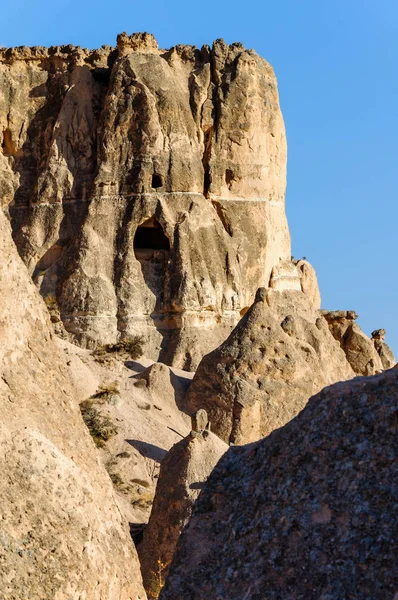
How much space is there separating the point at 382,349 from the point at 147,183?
9.25 metres

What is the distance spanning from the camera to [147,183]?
39.1 meters

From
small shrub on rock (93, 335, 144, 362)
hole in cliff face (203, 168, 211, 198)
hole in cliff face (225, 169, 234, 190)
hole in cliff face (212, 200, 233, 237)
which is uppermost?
hole in cliff face (225, 169, 234, 190)

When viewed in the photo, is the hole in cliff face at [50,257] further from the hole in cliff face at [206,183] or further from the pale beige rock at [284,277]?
the pale beige rock at [284,277]

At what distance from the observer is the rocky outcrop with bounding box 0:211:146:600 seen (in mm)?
6418

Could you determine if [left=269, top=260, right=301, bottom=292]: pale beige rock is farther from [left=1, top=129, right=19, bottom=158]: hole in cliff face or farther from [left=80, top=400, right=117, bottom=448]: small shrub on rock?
[left=80, top=400, right=117, bottom=448]: small shrub on rock

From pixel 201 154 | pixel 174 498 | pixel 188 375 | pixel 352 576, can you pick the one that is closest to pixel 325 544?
pixel 352 576

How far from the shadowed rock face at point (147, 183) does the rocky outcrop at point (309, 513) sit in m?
31.1

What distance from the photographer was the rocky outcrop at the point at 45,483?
6.42 m

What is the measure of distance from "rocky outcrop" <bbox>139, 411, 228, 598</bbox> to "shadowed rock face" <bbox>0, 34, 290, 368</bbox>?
17.8m

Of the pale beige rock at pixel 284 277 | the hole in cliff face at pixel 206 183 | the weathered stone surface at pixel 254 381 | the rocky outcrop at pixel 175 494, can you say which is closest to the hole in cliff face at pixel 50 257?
the hole in cliff face at pixel 206 183

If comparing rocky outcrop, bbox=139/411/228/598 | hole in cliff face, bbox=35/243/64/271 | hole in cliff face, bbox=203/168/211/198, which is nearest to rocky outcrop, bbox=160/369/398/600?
rocky outcrop, bbox=139/411/228/598

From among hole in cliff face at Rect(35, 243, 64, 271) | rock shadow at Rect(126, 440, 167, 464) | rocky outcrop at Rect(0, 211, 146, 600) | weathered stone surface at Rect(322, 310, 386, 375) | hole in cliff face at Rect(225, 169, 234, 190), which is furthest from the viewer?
hole in cliff face at Rect(225, 169, 234, 190)

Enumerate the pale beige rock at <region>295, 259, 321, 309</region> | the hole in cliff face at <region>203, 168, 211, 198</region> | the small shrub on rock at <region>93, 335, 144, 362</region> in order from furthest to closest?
the pale beige rock at <region>295, 259, 321, 309</region>, the hole in cliff face at <region>203, 168, 211, 198</region>, the small shrub on rock at <region>93, 335, 144, 362</region>

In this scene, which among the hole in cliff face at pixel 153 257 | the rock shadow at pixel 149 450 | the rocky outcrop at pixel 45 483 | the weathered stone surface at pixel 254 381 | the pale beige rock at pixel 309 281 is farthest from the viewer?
the pale beige rock at pixel 309 281
